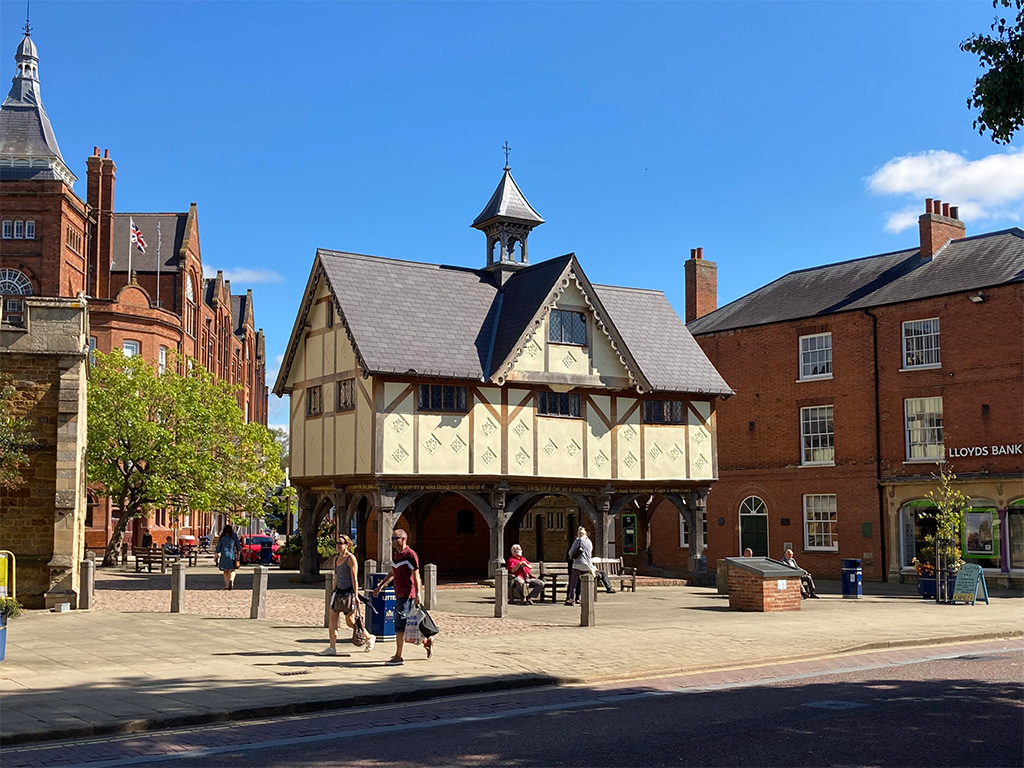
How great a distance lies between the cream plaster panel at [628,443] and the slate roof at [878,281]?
9168 mm

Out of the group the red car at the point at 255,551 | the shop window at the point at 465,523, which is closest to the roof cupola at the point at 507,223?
the shop window at the point at 465,523

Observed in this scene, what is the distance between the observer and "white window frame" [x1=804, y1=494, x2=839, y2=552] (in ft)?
117

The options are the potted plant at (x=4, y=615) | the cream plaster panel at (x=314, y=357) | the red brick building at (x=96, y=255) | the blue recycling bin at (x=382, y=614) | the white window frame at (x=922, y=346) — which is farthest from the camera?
the red brick building at (x=96, y=255)

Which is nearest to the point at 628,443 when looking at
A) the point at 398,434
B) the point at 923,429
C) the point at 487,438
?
the point at 487,438

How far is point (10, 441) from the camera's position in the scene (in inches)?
833

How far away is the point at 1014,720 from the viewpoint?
9.91 meters

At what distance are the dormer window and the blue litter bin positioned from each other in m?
9.53

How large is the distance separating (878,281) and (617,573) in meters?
14.5

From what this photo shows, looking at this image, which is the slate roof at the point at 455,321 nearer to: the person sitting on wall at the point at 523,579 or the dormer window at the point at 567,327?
the dormer window at the point at 567,327

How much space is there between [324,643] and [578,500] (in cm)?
1548

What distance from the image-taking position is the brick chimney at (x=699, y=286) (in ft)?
144

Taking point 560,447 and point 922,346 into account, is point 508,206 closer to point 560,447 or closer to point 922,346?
→ point 560,447

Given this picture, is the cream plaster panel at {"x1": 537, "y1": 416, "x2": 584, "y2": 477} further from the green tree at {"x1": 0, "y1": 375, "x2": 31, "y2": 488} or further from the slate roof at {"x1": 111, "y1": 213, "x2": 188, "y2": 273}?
the slate roof at {"x1": 111, "y1": 213, "x2": 188, "y2": 273}

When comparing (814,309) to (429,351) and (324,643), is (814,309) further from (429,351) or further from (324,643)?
(324,643)
